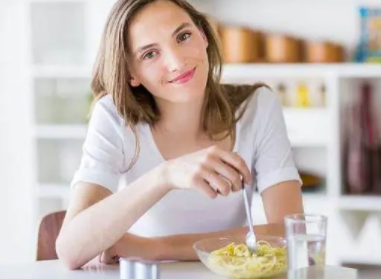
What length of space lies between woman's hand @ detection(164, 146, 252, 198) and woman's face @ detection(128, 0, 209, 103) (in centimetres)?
31

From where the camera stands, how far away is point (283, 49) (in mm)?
3586

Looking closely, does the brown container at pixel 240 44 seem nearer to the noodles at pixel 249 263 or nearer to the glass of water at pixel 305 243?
the noodles at pixel 249 263

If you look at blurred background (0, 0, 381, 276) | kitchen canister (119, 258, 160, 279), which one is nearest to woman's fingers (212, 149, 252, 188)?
kitchen canister (119, 258, 160, 279)

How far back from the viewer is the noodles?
65.6 inches

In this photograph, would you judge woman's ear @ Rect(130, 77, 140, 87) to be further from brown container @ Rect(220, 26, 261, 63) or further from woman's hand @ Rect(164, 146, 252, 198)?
brown container @ Rect(220, 26, 261, 63)

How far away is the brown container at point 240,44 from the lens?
3.61 m

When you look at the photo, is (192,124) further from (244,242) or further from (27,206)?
(27,206)

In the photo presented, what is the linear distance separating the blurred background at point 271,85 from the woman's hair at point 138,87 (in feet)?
3.49

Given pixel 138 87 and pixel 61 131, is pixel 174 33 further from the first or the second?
pixel 61 131

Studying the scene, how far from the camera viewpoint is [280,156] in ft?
7.04

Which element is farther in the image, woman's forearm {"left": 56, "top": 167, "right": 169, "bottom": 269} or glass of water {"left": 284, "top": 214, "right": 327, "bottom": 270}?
woman's forearm {"left": 56, "top": 167, "right": 169, "bottom": 269}

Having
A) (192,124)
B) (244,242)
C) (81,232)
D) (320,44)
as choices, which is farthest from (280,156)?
(320,44)

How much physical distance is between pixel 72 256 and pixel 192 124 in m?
0.50

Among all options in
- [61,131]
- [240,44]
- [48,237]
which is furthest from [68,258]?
[61,131]
